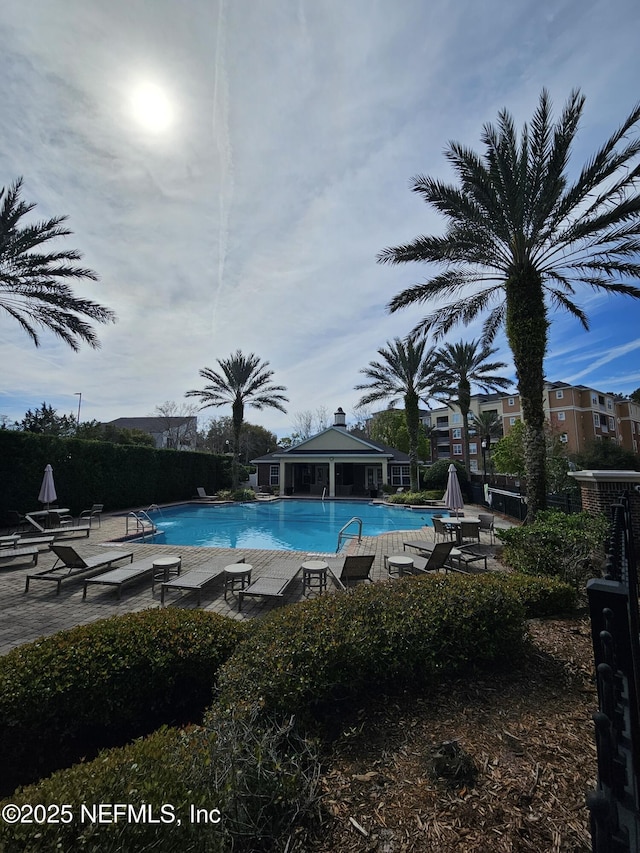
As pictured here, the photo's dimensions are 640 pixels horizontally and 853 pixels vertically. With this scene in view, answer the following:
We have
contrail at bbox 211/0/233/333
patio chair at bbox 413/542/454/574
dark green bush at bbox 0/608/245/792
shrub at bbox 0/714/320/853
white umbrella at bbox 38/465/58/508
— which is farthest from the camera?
white umbrella at bbox 38/465/58/508

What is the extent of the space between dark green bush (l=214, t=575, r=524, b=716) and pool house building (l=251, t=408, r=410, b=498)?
2597cm

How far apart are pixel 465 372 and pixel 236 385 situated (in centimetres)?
1733

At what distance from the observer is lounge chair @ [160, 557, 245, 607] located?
6848mm

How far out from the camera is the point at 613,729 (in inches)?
64.3

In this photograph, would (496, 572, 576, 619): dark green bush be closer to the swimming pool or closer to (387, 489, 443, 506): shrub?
the swimming pool

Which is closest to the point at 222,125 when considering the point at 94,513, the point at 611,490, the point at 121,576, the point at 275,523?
the point at 121,576

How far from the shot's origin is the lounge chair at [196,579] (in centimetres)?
685

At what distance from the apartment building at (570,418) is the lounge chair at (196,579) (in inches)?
1330

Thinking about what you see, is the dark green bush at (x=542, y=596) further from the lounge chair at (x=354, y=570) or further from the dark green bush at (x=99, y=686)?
the dark green bush at (x=99, y=686)

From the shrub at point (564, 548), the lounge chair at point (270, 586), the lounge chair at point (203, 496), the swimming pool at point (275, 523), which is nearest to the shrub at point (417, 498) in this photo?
the swimming pool at point (275, 523)

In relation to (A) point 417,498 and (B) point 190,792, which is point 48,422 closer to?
(A) point 417,498

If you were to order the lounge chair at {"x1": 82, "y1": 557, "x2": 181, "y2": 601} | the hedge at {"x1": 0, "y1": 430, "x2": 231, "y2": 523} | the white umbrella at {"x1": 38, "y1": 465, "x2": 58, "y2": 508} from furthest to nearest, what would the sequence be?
the hedge at {"x1": 0, "y1": 430, "x2": 231, "y2": 523} → the white umbrella at {"x1": 38, "y1": 465, "x2": 58, "y2": 508} → the lounge chair at {"x1": 82, "y1": 557, "x2": 181, "y2": 601}

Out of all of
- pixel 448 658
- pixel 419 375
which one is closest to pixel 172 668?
pixel 448 658

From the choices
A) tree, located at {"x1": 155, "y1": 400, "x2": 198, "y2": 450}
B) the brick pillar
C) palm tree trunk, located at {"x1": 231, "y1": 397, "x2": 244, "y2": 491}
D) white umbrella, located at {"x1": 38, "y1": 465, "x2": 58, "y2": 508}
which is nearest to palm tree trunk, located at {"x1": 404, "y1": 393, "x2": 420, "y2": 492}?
palm tree trunk, located at {"x1": 231, "y1": 397, "x2": 244, "y2": 491}
